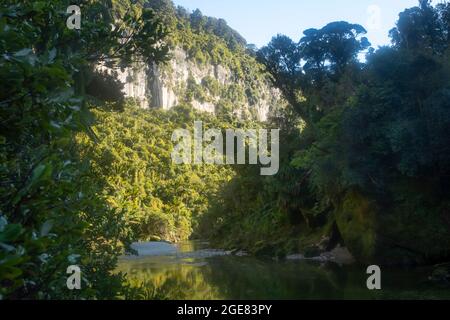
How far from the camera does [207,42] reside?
445ft

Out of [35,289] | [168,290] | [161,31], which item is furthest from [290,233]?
[35,289]

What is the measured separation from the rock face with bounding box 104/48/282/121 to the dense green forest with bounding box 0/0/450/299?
7490 cm

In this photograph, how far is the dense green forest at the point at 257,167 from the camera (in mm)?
3184

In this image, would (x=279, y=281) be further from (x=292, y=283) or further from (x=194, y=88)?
(x=194, y=88)

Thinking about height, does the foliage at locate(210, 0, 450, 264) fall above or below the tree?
below

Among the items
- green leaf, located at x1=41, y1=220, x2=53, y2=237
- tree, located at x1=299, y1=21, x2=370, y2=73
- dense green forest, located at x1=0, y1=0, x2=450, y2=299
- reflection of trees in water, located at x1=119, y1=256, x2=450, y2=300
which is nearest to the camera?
green leaf, located at x1=41, y1=220, x2=53, y2=237

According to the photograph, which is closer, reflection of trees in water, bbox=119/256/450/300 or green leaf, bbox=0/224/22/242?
green leaf, bbox=0/224/22/242

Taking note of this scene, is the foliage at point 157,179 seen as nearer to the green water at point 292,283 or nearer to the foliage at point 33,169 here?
the green water at point 292,283

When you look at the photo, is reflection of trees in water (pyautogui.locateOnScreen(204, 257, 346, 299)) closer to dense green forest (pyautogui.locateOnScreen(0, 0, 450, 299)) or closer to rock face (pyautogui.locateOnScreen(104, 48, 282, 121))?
dense green forest (pyautogui.locateOnScreen(0, 0, 450, 299))

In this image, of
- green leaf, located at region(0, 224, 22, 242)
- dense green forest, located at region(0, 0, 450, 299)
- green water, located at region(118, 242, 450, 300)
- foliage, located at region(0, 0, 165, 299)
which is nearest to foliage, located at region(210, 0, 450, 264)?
dense green forest, located at region(0, 0, 450, 299)

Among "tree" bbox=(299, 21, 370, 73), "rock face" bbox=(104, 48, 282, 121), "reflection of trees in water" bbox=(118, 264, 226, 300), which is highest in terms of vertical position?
"rock face" bbox=(104, 48, 282, 121)

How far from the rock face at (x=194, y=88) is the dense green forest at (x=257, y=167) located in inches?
2949

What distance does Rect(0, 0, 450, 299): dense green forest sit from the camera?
3.18 m
